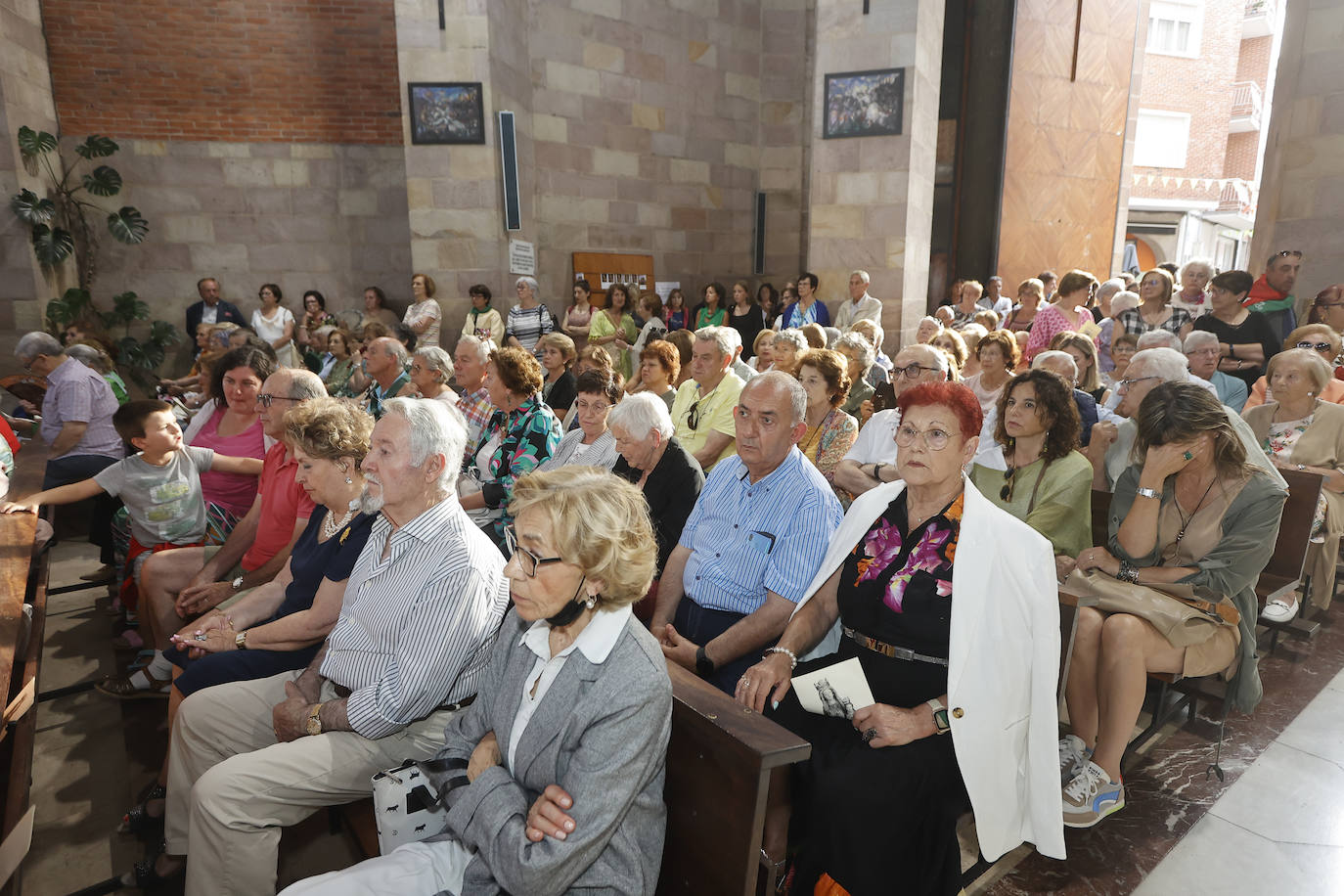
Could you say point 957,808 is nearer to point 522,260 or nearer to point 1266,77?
point 522,260

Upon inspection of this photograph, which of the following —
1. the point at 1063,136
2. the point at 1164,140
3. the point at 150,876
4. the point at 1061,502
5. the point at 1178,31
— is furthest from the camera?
the point at 1164,140

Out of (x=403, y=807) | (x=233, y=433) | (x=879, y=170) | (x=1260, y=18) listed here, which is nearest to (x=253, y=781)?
(x=403, y=807)

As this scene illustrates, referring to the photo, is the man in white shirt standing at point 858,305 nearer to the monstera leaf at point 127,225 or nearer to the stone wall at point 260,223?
the stone wall at point 260,223

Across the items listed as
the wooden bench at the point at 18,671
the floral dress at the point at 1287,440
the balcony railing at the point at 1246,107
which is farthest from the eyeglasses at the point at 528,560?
the balcony railing at the point at 1246,107

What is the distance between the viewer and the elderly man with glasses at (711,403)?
414 cm

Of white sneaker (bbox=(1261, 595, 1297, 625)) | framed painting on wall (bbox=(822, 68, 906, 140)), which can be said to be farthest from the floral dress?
framed painting on wall (bbox=(822, 68, 906, 140))

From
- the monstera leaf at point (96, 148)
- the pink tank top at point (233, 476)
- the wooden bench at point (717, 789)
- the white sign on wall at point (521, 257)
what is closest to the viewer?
the wooden bench at point (717, 789)

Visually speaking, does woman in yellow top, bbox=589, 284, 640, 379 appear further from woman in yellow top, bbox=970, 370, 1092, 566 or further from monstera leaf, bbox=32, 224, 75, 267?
woman in yellow top, bbox=970, 370, 1092, 566

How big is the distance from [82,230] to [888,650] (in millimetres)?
10331

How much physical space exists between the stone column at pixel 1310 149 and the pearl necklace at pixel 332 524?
826cm

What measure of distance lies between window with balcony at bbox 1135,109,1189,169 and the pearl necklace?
25426 mm

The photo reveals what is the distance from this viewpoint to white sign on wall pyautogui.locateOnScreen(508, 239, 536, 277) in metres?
8.51

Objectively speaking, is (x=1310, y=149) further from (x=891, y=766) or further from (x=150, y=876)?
(x=150, y=876)

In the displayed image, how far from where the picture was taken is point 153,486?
3.37 metres
